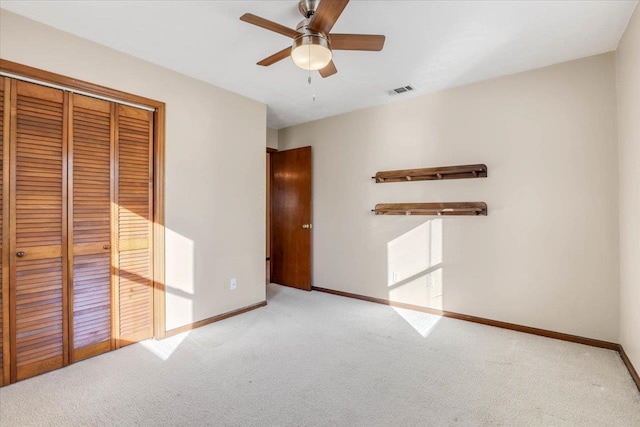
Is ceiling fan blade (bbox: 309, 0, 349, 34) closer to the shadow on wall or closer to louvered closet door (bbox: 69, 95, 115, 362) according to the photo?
louvered closet door (bbox: 69, 95, 115, 362)

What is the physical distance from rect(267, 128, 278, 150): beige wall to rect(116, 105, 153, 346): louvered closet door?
222 centimetres

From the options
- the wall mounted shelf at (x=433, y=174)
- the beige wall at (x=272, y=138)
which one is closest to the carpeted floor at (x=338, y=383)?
the wall mounted shelf at (x=433, y=174)

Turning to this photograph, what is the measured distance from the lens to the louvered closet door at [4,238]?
2082 millimetres

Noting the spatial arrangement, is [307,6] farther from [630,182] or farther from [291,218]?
[291,218]

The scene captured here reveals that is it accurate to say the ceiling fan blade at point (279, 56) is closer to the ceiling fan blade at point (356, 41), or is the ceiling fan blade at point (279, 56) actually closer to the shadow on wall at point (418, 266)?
the ceiling fan blade at point (356, 41)

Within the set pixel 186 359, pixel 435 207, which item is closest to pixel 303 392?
pixel 186 359

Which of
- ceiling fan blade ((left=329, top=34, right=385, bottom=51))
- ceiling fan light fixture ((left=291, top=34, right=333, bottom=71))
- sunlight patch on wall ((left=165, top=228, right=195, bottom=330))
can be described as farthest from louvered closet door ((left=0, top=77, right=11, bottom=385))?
ceiling fan blade ((left=329, top=34, right=385, bottom=51))

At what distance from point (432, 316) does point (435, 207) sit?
1197mm

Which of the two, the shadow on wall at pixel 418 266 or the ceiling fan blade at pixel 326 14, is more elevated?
the ceiling fan blade at pixel 326 14

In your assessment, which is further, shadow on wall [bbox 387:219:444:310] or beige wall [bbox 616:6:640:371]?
shadow on wall [bbox 387:219:444:310]

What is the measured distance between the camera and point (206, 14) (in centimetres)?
212

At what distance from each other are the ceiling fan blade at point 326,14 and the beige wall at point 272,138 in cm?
321

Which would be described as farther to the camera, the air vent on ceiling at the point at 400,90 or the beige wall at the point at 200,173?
the air vent on ceiling at the point at 400,90

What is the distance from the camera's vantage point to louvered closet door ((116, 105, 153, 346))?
2664 millimetres
